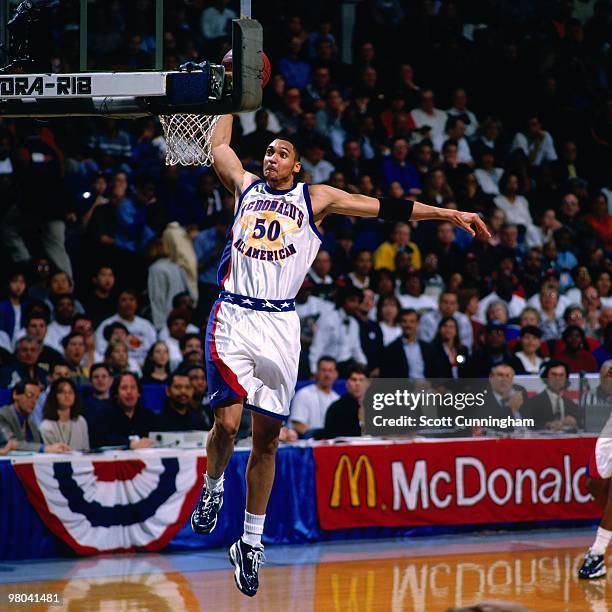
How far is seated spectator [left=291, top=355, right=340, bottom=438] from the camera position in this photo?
1322 cm

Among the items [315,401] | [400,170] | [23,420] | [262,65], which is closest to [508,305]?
[400,170]

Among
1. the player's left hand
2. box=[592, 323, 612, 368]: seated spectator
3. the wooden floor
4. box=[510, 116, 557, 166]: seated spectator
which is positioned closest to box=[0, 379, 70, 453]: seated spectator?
the wooden floor

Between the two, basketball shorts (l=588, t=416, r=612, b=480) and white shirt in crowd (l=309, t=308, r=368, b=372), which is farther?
white shirt in crowd (l=309, t=308, r=368, b=372)

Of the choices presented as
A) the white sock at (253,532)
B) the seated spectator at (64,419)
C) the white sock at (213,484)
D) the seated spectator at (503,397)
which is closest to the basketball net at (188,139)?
the white sock at (213,484)

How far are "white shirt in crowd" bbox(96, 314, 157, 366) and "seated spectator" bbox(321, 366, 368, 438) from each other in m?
2.05

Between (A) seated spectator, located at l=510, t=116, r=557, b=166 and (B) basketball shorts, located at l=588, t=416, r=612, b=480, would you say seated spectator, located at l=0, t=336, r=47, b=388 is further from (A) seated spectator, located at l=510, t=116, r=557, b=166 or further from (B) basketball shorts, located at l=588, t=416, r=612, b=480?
(A) seated spectator, located at l=510, t=116, r=557, b=166

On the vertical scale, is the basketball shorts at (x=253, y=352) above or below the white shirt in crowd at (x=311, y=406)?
above

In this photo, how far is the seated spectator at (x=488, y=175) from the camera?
61.5 feet

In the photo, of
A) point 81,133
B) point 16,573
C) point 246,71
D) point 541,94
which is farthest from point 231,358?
point 541,94

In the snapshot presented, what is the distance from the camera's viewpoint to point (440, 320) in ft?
49.9

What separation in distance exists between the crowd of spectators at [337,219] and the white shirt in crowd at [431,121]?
60mm

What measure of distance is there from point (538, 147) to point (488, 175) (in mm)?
1580

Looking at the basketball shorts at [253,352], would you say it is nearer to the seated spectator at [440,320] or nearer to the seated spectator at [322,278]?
the seated spectator at [322,278]

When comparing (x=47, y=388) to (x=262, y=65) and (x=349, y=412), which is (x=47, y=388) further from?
(x=262, y=65)
